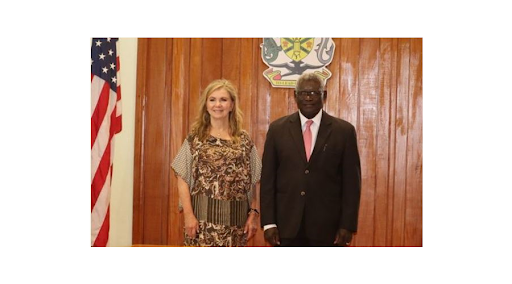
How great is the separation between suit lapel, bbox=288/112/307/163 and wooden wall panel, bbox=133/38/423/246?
0.21ft

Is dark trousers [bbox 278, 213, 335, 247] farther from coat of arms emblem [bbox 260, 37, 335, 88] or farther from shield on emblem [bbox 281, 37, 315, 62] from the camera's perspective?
shield on emblem [bbox 281, 37, 315, 62]

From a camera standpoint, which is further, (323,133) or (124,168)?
(124,168)

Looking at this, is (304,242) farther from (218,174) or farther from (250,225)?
(218,174)

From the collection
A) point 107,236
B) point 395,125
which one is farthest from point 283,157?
point 107,236

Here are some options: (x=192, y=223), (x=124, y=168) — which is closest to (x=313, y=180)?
(x=192, y=223)

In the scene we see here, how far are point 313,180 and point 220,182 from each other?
46cm

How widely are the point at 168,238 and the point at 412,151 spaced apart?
4.33 feet

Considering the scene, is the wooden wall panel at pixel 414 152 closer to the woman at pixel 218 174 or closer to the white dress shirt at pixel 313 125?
the white dress shirt at pixel 313 125

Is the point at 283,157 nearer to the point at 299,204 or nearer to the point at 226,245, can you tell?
the point at 299,204

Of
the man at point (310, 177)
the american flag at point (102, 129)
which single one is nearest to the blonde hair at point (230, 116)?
the man at point (310, 177)

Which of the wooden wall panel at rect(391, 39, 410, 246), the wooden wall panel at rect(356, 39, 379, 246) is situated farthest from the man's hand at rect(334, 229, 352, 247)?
the wooden wall panel at rect(391, 39, 410, 246)

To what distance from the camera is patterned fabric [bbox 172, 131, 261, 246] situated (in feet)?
7.91

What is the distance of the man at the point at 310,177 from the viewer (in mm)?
2398

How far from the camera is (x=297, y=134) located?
243 centimetres
